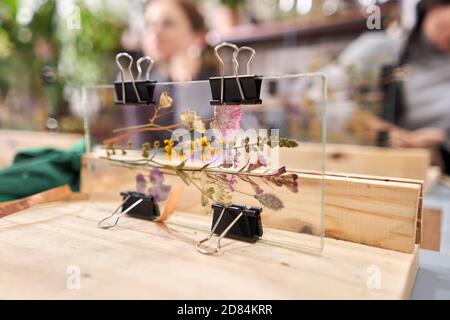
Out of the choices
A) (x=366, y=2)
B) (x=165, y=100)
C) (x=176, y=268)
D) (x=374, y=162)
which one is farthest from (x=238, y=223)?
(x=366, y=2)

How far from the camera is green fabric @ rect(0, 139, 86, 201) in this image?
34.8 inches

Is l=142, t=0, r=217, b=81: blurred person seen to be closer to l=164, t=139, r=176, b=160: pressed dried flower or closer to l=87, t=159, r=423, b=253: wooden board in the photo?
l=164, t=139, r=176, b=160: pressed dried flower

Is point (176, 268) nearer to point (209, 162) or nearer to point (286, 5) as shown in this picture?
point (209, 162)

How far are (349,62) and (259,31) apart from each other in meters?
0.56

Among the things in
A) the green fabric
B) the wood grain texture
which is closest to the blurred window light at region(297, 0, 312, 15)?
the wood grain texture

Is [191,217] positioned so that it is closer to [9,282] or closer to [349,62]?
[9,282]

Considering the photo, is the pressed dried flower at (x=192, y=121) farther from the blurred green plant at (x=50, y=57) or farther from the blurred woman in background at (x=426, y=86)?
the blurred green plant at (x=50, y=57)

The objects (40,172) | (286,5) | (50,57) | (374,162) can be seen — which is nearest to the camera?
(40,172)

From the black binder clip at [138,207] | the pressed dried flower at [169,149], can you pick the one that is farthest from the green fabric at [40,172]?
the pressed dried flower at [169,149]

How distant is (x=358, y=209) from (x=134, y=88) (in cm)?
51

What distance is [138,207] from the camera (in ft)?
2.65

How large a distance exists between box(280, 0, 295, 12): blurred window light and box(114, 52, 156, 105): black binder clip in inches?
59.1

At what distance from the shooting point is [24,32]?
2.20 m
